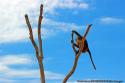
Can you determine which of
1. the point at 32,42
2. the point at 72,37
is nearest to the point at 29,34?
the point at 32,42

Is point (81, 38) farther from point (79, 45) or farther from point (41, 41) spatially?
point (41, 41)

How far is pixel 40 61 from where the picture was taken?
550 inches

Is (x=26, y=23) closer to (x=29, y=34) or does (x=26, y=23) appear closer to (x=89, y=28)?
(x=29, y=34)

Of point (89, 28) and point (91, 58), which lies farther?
point (91, 58)

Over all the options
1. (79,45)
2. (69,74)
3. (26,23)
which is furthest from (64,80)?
(26,23)

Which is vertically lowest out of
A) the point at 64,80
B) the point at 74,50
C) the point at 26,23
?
the point at 64,80

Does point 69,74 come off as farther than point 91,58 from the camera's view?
No

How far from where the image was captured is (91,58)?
14648mm

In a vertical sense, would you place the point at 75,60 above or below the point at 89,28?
below

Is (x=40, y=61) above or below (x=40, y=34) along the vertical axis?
below

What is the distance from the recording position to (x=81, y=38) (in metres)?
14.0

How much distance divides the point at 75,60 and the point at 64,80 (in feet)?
2.56

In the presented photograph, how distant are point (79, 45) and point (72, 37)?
0.56 metres

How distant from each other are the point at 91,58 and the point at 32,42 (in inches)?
88.6
